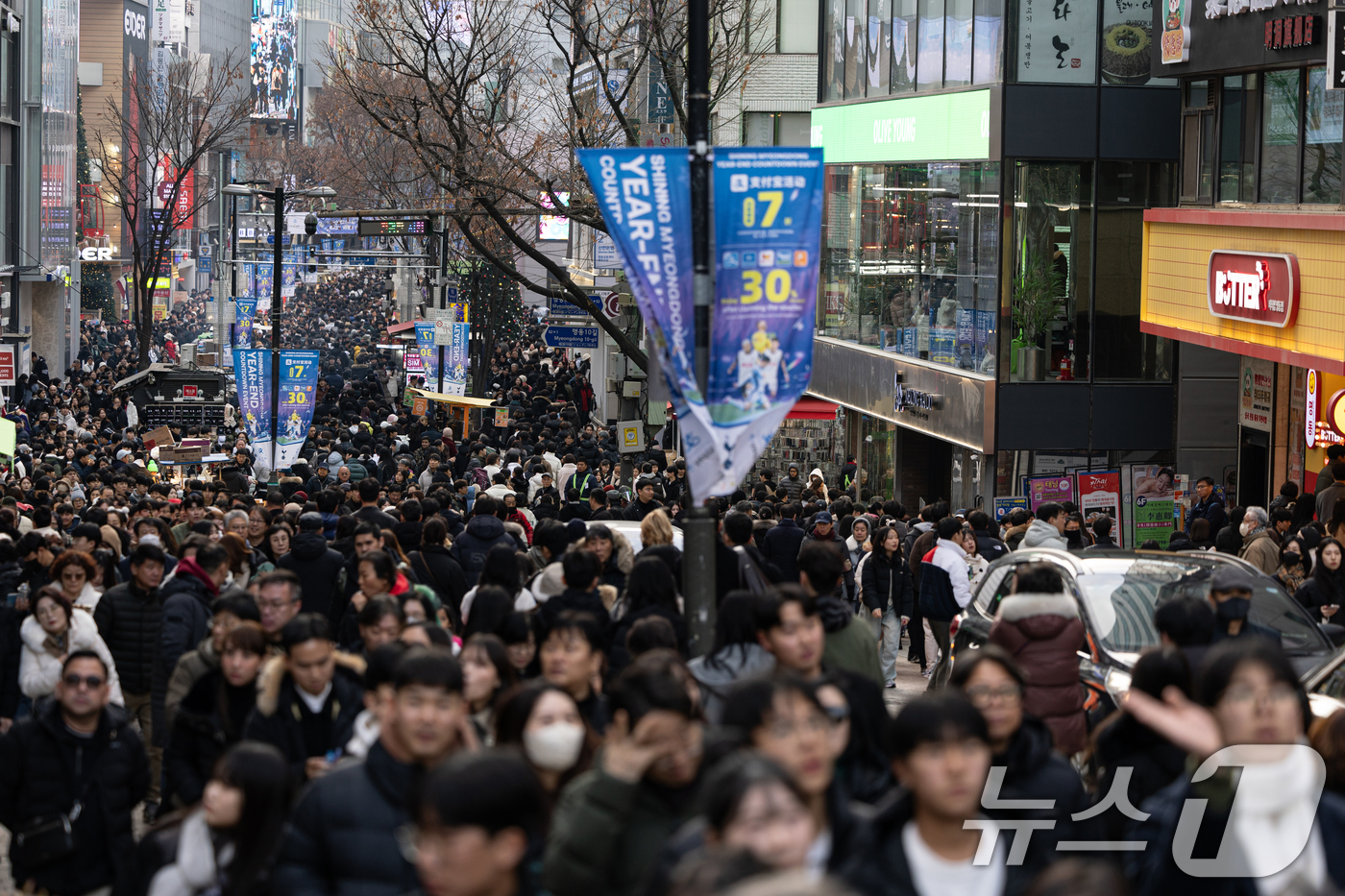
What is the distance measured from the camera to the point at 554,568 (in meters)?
9.75

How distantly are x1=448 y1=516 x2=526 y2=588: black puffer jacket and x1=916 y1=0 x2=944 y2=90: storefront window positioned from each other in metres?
15.1

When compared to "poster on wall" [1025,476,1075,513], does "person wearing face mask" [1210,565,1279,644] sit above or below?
above

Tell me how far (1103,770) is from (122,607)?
5.91 meters

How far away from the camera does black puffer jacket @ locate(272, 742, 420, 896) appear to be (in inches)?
188

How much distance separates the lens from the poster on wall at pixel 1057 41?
22.7m

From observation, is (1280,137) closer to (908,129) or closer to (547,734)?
(908,129)

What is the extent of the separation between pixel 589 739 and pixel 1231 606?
14.2 feet

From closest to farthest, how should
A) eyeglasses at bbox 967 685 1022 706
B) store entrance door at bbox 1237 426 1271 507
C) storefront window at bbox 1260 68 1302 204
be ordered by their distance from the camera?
eyeglasses at bbox 967 685 1022 706
storefront window at bbox 1260 68 1302 204
store entrance door at bbox 1237 426 1271 507

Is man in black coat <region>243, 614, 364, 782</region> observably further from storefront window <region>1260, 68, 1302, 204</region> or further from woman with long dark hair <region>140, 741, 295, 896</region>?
storefront window <region>1260, 68, 1302, 204</region>

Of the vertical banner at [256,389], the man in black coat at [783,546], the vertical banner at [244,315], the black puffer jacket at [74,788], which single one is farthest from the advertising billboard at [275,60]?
the black puffer jacket at [74,788]

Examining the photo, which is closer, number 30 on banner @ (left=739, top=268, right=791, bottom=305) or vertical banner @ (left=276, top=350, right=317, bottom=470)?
number 30 on banner @ (left=739, top=268, right=791, bottom=305)

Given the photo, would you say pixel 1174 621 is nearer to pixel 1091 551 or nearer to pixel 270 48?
pixel 1091 551

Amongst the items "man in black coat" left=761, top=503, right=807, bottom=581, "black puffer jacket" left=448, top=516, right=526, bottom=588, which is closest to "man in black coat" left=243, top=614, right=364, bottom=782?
"black puffer jacket" left=448, top=516, right=526, bottom=588

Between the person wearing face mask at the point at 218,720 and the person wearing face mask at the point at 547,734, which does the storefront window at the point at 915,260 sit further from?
the person wearing face mask at the point at 547,734
